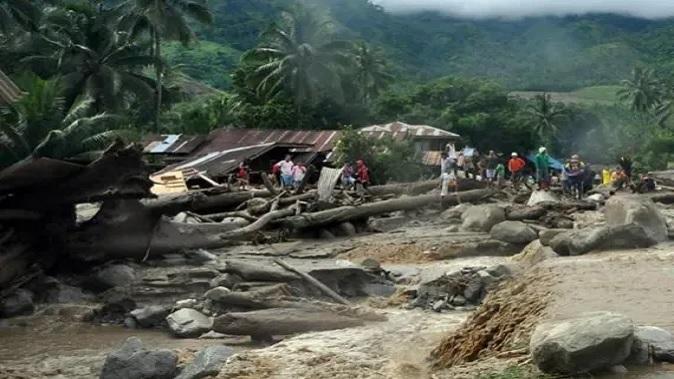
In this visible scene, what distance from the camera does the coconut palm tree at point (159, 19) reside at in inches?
1769

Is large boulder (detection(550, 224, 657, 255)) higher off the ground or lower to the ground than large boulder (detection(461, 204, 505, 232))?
higher

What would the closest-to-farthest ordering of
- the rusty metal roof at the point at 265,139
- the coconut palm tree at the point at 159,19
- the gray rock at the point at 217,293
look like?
the gray rock at the point at 217,293, the rusty metal roof at the point at 265,139, the coconut palm tree at the point at 159,19

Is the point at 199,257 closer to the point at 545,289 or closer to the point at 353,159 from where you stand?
the point at 545,289

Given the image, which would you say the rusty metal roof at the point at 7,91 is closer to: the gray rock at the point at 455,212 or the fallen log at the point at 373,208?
the fallen log at the point at 373,208

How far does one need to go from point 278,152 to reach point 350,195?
1364cm

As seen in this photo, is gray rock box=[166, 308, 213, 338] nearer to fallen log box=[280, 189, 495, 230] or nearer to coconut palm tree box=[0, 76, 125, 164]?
coconut palm tree box=[0, 76, 125, 164]

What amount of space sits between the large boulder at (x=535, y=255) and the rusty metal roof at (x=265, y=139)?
74.5ft

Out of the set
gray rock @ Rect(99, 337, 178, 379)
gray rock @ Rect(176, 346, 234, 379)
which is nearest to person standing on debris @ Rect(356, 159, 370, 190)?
gray rock @ Rect(176, 346, 234, 379)

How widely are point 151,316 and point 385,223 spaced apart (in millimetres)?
12642

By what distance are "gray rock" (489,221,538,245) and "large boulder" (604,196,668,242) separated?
283cm

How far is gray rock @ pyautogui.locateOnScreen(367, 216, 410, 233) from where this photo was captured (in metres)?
25.8

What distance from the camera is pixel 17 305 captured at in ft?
53.0

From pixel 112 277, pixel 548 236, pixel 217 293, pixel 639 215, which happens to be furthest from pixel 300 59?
pixel 217 293

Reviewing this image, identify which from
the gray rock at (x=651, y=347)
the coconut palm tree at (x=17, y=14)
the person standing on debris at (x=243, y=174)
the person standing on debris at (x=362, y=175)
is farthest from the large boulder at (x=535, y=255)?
the coconut palm tree at (x=17, y=14)
